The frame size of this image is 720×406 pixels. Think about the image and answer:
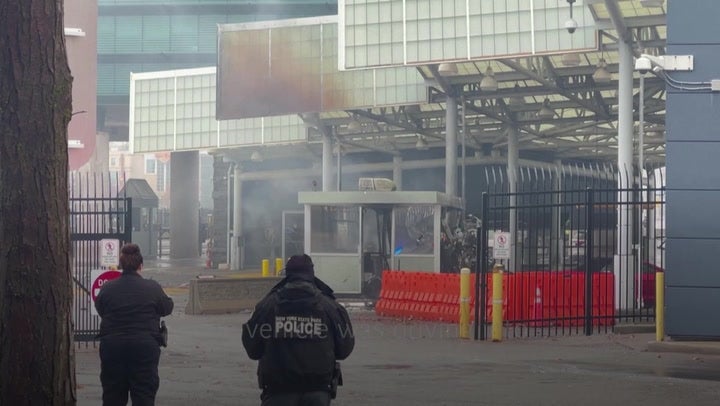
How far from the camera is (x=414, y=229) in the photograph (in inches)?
1032

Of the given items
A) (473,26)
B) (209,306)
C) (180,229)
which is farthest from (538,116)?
(180,229)

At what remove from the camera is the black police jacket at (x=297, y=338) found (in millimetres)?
7012

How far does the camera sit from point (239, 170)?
49406 mm

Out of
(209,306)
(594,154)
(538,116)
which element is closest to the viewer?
(209,306)

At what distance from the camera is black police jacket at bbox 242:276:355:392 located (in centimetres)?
701

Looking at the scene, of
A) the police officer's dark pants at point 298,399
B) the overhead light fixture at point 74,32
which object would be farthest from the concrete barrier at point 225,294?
the police officer's dark pants at point 298,399

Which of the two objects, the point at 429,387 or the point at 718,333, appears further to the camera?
the point at 718,333

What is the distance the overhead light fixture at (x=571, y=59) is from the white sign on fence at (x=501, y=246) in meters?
11.5

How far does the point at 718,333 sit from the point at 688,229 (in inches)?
58.8

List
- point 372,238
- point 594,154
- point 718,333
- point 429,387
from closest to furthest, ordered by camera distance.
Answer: point 429,387 < point 718,333 < point 372,238 < point 594,154

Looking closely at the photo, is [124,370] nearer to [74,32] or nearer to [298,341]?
[298,341]

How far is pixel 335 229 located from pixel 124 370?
59.0 ft

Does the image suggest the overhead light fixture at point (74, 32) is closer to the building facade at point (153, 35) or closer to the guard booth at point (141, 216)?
the guard booth at point (141, 216)

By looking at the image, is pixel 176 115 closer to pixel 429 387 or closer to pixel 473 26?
pixel 473 26
